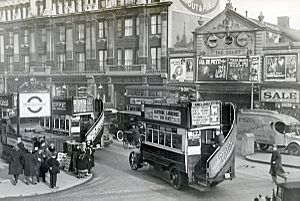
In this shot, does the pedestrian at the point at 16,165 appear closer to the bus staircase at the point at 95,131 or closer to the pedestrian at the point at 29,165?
the pedestrian at the point at 29,165

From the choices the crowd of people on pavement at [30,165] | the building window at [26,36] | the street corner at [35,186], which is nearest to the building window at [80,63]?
the building window at [26,36]

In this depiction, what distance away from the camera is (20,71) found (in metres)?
6.93

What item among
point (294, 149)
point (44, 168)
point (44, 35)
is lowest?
point (294, 149)

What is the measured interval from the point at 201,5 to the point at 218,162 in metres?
2.59

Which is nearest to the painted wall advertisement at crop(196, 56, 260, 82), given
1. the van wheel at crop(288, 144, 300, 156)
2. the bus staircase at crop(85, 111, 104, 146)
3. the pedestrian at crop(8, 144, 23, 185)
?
the van wheel at crop(288, 144, 300, 156)

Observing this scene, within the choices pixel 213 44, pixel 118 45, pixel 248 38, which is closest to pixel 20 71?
pixel 118 45

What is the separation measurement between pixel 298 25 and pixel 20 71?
4.29m

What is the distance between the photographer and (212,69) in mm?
9422

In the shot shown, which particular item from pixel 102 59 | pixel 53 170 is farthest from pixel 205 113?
pixel 53 170

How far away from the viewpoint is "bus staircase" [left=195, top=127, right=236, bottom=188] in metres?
6.06

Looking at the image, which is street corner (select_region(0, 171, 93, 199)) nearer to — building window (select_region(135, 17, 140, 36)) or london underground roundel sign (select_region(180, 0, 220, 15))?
building window (select_region(135, 17, 140, 36))

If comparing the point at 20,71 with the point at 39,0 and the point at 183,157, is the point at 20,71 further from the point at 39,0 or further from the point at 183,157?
the point at 183,157

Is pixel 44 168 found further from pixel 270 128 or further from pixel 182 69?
pixel 270 128

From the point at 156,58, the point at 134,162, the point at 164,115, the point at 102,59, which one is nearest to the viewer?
the point at 164,115
